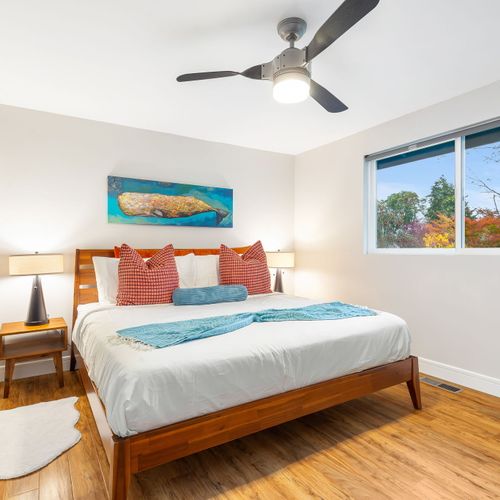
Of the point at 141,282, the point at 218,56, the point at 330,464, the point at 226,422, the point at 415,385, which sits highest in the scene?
the point at 218,56

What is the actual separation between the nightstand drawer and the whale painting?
122cm

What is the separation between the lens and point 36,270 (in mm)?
2787

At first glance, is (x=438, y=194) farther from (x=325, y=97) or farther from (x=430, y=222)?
(x=325, y=97)

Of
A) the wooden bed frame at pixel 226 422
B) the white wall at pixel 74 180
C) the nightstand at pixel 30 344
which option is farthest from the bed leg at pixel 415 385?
the nightstand at pixel 30 344

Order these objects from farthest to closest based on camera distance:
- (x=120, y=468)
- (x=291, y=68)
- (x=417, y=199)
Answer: (x=417, y=199) → (x=291, y=68) → (x=120, y=468)

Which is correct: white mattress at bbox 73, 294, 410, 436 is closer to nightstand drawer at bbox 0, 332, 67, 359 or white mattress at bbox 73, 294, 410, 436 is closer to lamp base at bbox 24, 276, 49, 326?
nightstand drawer at bbox 0, 332, 67, 359

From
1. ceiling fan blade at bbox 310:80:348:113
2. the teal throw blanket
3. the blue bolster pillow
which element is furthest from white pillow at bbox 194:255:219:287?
Result: ceiling fan blade at bbox 310:80:348:113

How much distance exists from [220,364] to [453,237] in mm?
2516

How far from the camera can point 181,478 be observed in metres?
1.70

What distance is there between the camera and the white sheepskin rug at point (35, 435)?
1795 millimetres

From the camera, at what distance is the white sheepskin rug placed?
1.79m

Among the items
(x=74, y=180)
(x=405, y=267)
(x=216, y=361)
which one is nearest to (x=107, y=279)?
(x=74, y=180)

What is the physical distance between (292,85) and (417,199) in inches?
81.6

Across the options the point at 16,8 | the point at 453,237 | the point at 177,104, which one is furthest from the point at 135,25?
the point at 453,237
